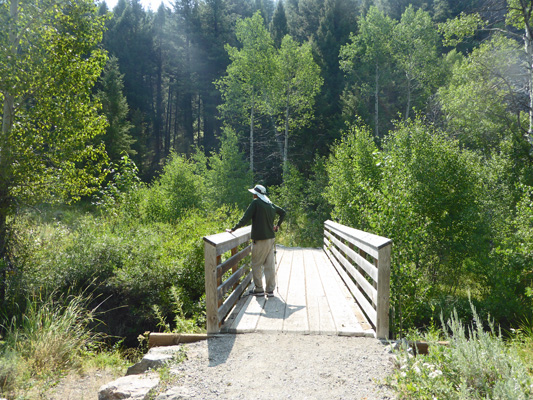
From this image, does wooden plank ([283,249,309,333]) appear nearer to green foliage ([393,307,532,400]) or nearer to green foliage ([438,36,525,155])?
green foliage ([393,307,532,400])

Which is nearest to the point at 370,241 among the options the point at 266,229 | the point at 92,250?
the point at 266,229

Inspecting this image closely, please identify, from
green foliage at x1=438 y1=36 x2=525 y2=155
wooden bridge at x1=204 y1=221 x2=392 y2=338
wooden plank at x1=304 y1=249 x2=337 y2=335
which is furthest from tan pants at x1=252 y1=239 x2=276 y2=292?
green foliage at x1=438 y1=36 x2=525 y2=155

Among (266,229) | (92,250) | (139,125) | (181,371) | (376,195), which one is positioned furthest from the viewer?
(139,125)

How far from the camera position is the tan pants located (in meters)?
6.42

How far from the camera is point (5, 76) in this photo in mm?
8523

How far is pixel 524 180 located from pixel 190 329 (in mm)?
13333

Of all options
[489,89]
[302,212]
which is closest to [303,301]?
[489,89]

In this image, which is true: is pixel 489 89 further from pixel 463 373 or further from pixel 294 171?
pixel 463 373

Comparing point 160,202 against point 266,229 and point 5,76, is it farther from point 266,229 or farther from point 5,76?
point 266,229

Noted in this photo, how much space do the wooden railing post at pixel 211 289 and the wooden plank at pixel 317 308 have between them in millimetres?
1215

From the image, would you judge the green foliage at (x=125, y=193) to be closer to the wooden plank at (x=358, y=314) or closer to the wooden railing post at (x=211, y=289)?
the wooden plank at (x=358, y=314)

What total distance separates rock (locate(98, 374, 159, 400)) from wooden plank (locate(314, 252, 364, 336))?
2285mm

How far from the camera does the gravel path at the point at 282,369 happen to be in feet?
11.4

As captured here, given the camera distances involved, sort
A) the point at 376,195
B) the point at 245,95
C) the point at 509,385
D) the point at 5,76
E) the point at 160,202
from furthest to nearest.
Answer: the point at 245,95, the point at 160,202, the point at 5,76, the point at 376,195, the point at 509,385
